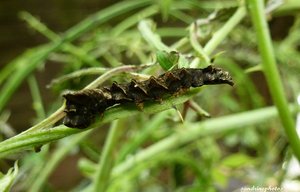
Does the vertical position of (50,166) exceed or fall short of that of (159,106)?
it exceeds it

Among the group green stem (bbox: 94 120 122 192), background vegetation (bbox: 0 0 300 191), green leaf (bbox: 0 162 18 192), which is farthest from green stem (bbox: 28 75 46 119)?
green leaf (bbox: 0 162 18 192)

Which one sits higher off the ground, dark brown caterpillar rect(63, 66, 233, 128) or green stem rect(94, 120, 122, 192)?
green stem rect(94, 120, 122, 192)

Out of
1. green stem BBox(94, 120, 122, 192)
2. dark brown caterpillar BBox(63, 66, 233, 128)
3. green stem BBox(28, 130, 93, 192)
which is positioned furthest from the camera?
green stem BBox(28, 130, 93, 192)

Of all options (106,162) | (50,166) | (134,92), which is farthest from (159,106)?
(50,166)

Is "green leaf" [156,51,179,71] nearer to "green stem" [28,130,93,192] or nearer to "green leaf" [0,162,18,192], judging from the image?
"green leaf" [0,162,18,192]

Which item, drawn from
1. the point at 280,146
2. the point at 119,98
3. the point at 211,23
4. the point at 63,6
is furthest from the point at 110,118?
the point at 63,6

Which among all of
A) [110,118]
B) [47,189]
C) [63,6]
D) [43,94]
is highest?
[63,6]

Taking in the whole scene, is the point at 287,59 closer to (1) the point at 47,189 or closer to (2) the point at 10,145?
(1) the point at 47,189

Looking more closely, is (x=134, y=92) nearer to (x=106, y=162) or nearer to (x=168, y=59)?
(x=168, y=59)
